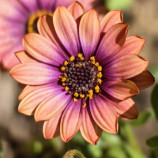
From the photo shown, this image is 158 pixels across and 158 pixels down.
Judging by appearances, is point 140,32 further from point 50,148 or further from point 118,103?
point 118,103

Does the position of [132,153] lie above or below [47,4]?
below

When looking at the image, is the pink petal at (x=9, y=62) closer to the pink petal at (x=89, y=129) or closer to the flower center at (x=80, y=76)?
the flower center at (x=80, y=76)

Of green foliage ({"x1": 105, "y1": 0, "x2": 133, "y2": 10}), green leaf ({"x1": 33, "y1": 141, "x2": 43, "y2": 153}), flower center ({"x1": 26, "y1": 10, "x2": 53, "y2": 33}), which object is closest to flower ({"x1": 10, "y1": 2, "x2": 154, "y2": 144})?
flower center ({"x1": 26, "y1": 10, "x2": 53, "y2": 33})

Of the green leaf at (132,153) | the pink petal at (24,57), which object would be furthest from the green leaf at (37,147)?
the pink petal at (24,57)

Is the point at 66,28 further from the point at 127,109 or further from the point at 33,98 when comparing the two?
the point at 127,109

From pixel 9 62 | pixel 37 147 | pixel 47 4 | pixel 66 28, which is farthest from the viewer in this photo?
pixel 37 147

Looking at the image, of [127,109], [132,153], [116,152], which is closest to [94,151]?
[116,152]
